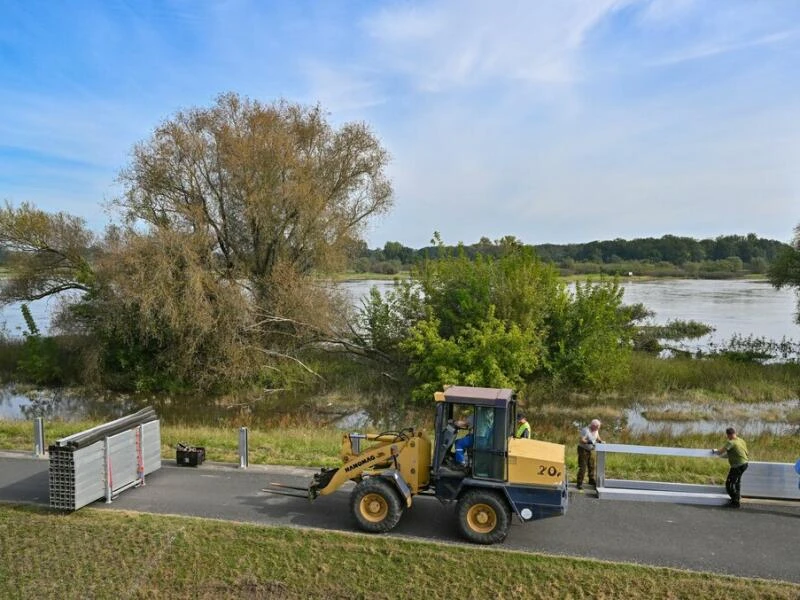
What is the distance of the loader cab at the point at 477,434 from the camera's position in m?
8.40

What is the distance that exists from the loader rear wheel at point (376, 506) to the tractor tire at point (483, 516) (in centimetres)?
92

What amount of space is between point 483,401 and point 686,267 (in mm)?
96700

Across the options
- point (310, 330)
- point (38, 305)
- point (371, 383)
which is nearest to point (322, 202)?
point (310, 330)

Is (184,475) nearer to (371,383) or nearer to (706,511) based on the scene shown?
(706,511)

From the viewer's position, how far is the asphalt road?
26.6 feet

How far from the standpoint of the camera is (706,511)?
31.8 feet

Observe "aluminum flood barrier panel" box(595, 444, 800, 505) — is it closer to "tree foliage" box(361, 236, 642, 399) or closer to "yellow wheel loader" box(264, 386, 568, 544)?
"yellow wheel loader" box(264, 386, 568, 544)

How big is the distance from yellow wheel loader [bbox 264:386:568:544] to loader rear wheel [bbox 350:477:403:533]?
0.05ft

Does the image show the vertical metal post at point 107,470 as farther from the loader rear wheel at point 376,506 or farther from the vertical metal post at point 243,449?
the loader rear wheel at point 376,506

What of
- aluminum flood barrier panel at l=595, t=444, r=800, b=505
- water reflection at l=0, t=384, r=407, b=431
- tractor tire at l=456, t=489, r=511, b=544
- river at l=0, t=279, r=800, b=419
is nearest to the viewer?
tractor tire at l=456, t=489, r=511, b=544

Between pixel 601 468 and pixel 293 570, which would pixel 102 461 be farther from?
pixel 601 468

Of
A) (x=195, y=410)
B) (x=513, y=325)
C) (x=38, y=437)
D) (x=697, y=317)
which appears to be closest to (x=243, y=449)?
(x=38, y=437)

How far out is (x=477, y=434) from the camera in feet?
27.9

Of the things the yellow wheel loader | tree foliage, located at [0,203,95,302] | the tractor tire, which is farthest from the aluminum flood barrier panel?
tree foliage, located at [0,203,95,302]
